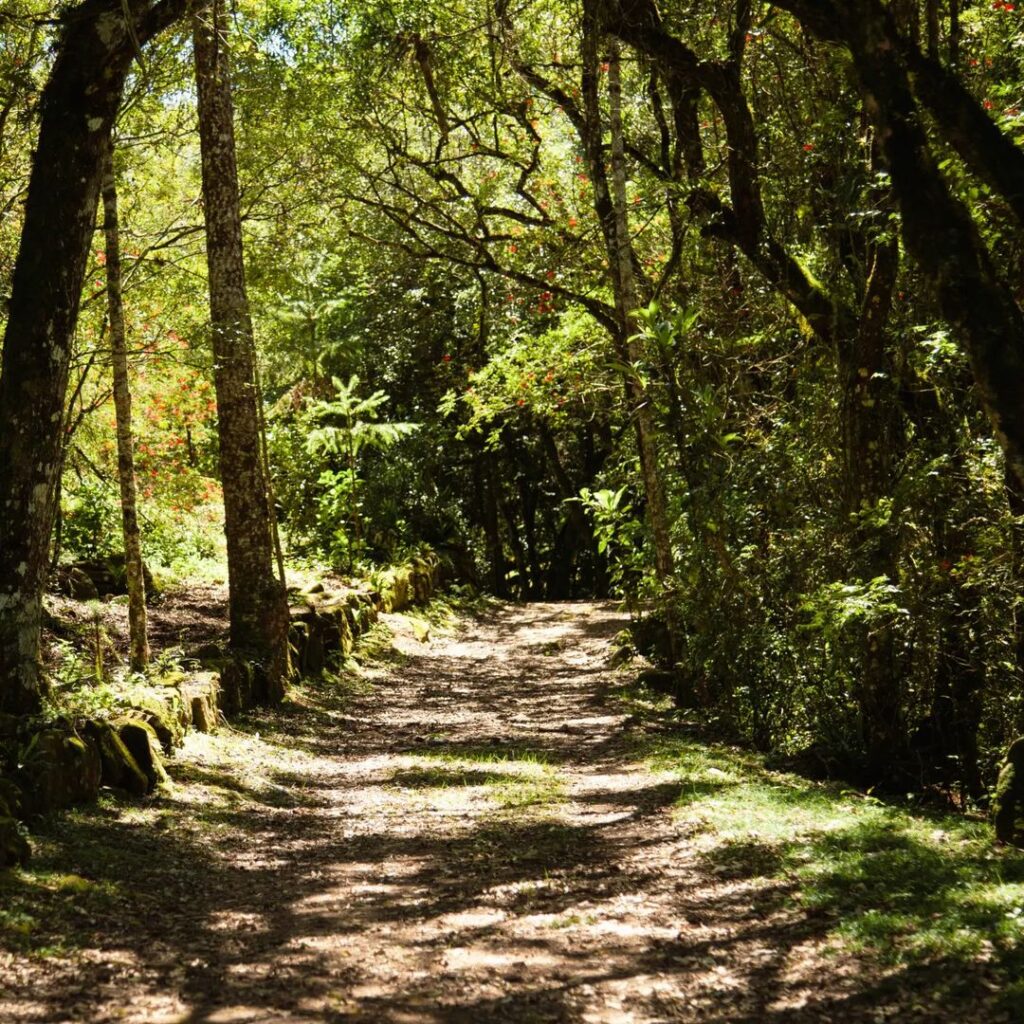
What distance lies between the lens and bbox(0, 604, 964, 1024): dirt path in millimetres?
4055

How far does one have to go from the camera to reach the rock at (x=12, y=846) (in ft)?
16.5

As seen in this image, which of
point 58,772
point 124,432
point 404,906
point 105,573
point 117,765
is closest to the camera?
point 404,906

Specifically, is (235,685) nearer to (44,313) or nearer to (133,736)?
(133,736)

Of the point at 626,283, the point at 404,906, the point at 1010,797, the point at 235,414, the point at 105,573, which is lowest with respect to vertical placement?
the point at 404,906

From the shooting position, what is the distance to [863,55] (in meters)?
4.79

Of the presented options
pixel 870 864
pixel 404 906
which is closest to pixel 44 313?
pixel 404 906

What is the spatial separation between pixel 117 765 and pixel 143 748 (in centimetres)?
30

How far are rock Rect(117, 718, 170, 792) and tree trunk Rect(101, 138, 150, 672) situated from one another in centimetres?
189

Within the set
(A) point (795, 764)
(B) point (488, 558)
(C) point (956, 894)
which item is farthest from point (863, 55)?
(B) point (488, 558)

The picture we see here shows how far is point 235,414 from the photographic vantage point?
1070 centimetres

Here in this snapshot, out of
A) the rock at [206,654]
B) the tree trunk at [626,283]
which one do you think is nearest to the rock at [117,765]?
the rock at [206,654]

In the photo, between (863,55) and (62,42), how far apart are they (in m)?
4.89

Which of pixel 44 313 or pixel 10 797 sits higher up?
pixel 44 313

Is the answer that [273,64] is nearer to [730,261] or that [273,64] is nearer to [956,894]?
[730,261]
